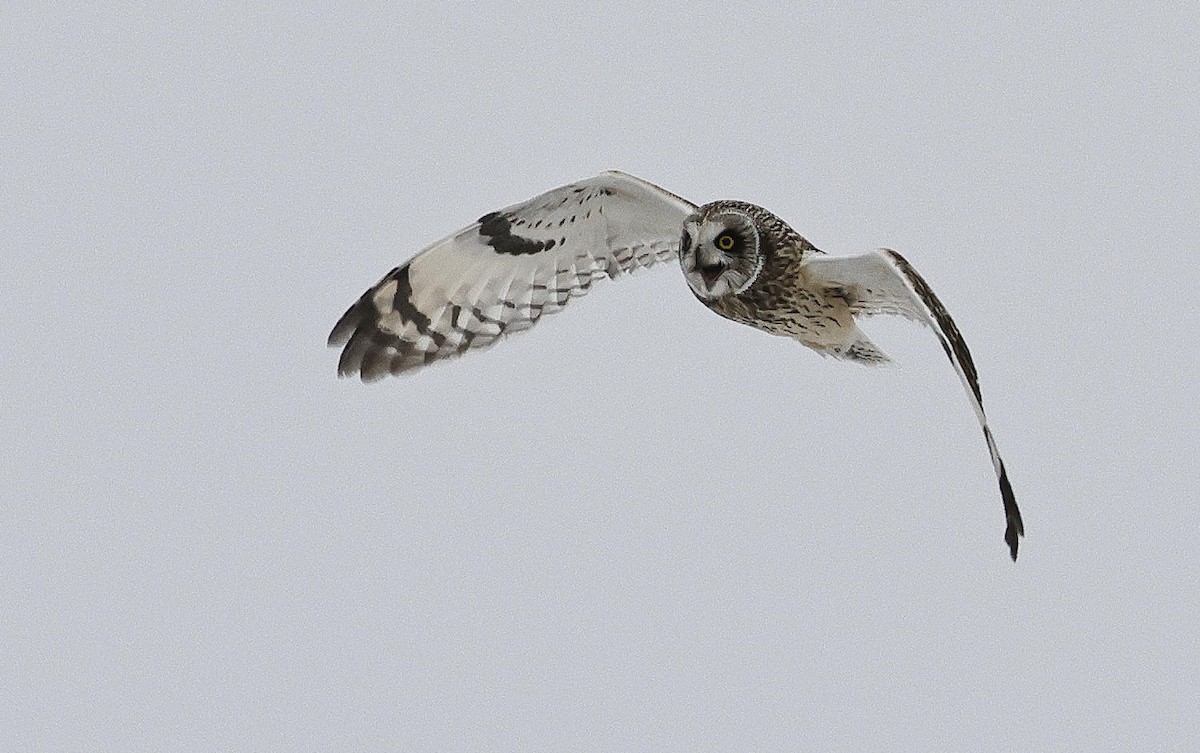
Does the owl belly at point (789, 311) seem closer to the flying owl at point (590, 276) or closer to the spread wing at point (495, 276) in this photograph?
the flying owl at point (590, 276)

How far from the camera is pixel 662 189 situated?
5.35 m

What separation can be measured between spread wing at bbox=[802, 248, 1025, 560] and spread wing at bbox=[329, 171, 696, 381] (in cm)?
73

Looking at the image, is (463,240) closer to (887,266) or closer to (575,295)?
(575,295)

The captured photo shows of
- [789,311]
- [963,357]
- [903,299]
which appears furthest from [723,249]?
[963,357]

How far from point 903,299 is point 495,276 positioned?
1.57 meters

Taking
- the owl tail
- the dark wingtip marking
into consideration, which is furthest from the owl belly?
the dark wingtip marking

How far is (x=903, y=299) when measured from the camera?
491 centimetres

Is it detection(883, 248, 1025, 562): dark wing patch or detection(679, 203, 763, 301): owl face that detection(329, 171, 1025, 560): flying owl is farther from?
detection(883, 248, 1025, 562): dark wing patch

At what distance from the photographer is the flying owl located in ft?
16.6

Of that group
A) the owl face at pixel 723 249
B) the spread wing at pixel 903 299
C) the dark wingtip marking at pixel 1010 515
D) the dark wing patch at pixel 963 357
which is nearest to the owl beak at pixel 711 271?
the owl face at pixel 723 249

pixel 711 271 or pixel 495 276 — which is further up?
pixel 495 276

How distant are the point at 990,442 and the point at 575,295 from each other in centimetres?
188

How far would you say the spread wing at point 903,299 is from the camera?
4.34 metres

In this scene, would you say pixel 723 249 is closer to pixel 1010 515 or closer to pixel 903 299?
pixel 903 299
